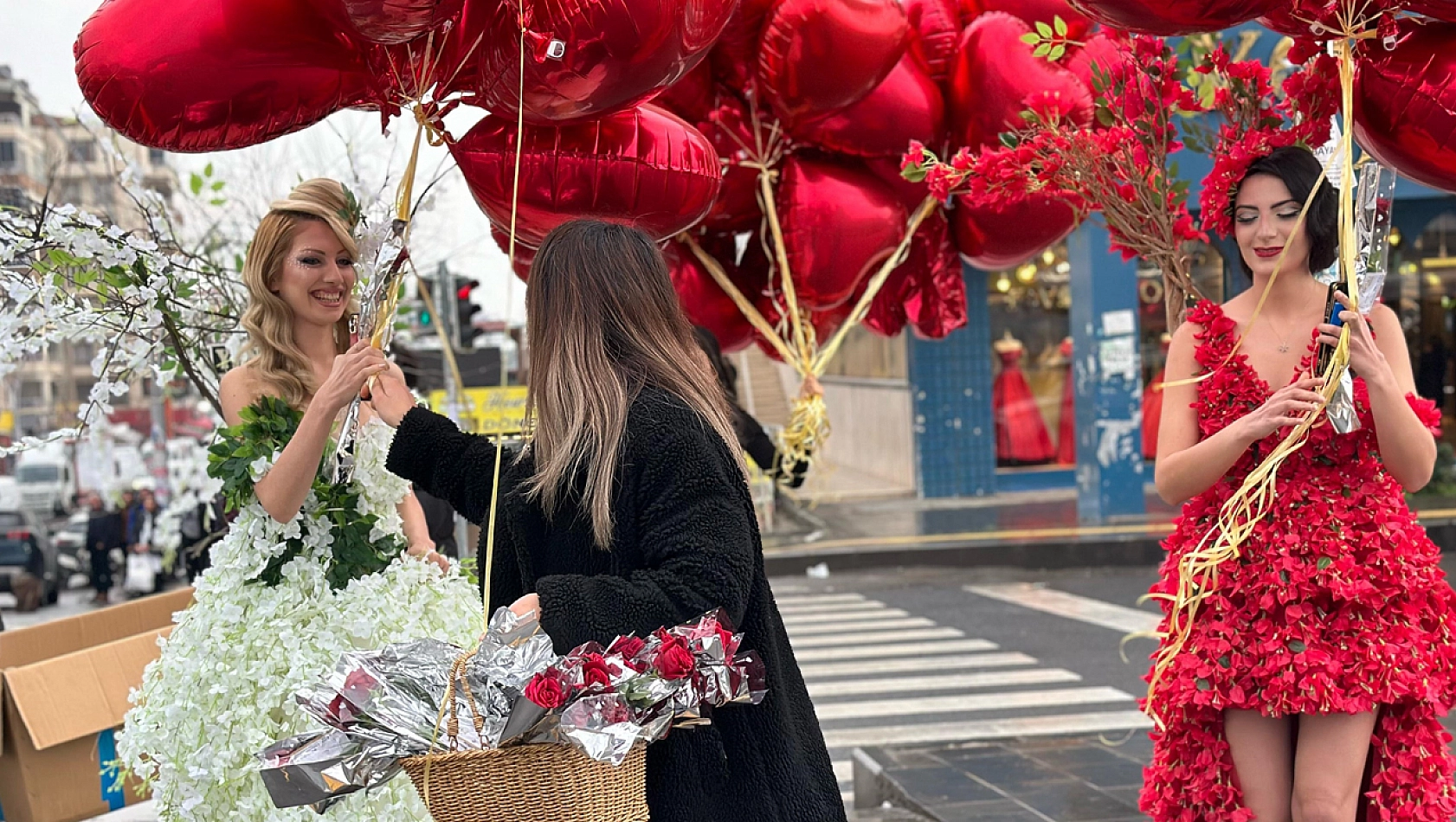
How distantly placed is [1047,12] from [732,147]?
3.40 feet

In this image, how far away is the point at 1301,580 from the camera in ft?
8.93

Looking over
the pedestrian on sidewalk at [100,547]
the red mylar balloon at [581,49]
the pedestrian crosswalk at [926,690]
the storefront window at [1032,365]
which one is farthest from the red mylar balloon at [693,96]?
the storefront window at [1032,365]

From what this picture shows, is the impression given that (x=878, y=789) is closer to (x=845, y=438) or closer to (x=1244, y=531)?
(x=1244, y=531)

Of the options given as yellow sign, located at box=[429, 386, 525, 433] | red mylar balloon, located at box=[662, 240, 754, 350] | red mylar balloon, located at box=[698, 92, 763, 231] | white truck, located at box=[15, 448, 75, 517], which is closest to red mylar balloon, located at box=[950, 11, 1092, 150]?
red mylar balloon, located at box=[698, 92, 763, 231]

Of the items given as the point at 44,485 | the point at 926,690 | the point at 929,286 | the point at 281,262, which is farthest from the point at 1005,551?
the point at 44,485

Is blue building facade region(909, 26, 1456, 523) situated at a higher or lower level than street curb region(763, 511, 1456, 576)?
higher

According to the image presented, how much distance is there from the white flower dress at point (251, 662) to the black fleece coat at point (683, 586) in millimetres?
726

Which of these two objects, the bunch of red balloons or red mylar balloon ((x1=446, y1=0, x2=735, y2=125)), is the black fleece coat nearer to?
the bunch of red balloons

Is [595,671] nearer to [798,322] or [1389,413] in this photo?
[1389,413]

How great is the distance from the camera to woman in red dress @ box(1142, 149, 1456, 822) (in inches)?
106

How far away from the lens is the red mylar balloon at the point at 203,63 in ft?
8.50

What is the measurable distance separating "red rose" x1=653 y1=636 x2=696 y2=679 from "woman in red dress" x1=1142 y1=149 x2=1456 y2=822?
142 centimetres

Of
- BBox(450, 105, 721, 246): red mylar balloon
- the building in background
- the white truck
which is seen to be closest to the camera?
BBox(450, 105, 721, 246): red mylar balloon

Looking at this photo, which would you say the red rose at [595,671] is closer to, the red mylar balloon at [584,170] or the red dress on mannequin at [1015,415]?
the red mylar balloon at [584,170]
